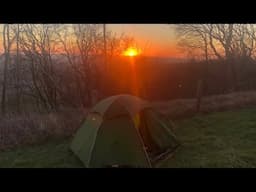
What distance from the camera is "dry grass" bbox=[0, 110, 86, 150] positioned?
677 centimetres

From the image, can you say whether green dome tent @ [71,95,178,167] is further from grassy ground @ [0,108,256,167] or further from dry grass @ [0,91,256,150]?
dry grass @ [0,91,256,150]

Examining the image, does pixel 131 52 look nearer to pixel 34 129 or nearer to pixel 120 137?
pixel 34 129

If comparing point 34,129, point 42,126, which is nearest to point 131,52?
point 42,126

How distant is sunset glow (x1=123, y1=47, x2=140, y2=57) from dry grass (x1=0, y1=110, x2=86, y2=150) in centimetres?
498

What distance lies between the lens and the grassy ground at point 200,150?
514cm

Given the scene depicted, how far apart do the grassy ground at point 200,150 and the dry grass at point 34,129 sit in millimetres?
358

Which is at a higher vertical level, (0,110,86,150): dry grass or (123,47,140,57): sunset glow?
(123,47,140,57): sunset glow

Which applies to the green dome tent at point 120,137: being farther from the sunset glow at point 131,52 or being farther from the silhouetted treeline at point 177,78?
the sunset glow at point 131,52

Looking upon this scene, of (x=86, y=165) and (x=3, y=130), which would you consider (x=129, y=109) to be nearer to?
(x=86, y=165)

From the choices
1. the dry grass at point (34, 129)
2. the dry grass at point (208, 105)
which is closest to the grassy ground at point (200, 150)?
the dry grass at point (34, 129)

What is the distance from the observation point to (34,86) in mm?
12094

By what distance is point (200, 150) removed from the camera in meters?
5.70

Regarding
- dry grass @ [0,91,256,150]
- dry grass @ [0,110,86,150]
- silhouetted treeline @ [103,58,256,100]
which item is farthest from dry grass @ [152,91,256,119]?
dry grass @ [0,110,86,150]
